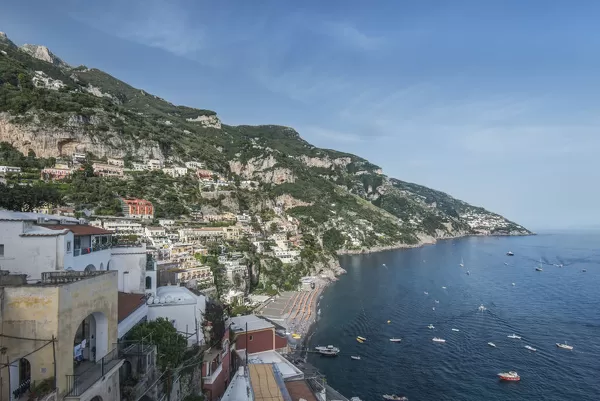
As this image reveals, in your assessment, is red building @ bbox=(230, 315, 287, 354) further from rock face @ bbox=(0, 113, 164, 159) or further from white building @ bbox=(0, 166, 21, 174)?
rock face @ bbox=(0, 113, 164, 159)

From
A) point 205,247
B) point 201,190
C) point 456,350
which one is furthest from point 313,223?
point 456,350

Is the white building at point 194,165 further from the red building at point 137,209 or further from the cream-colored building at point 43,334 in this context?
the cream-colored building at point 43,334

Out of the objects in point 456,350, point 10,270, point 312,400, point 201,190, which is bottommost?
point 456,350

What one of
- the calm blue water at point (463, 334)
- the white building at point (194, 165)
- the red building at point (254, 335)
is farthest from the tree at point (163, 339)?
the white building at point (194, 165)

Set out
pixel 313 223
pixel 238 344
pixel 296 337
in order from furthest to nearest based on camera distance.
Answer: pixel 313 223, pixel 296 337, pixel 238 344

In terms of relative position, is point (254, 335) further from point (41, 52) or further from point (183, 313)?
point (41, 52)

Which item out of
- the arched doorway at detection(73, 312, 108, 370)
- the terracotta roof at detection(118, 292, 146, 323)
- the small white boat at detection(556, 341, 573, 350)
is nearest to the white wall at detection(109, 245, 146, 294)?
the terracotta roof at detection(118, 292, 146, 323)

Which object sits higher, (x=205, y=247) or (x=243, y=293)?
(x=205, y=247)

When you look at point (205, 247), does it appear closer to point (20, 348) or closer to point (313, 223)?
point (20, 348)
